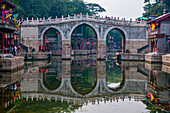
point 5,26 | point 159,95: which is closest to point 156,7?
point 5,26

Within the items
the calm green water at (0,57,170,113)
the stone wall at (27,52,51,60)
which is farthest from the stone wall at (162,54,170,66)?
the stone wall at (27,52,51,60)

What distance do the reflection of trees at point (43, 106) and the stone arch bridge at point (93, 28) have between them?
25.1 m

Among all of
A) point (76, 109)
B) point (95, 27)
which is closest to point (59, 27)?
point (95, 27)

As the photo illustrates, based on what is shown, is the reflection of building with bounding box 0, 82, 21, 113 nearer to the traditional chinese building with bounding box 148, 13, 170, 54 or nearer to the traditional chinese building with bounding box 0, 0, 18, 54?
the traditional chinese building with bounding box 0, 0, 18, 54

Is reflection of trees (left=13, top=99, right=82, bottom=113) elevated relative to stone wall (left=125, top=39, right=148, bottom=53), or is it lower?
lower

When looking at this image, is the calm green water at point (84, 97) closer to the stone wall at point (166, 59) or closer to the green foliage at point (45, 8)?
the stone wall at point (166, 59)

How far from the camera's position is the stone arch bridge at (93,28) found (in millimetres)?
34188

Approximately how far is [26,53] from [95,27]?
38.5 feet

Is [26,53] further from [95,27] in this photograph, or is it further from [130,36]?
[130,36]

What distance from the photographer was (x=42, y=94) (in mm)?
10805

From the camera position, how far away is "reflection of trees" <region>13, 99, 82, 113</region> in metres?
8.07

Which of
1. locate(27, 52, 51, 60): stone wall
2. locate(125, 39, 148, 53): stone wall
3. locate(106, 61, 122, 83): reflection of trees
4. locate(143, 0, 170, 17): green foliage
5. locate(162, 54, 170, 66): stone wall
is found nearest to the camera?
locate(106, 61, 122, 83): reflection of trees

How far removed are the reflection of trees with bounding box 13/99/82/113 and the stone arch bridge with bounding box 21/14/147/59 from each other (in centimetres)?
2507

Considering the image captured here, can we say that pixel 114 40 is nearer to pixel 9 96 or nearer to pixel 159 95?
pixel 159 95
